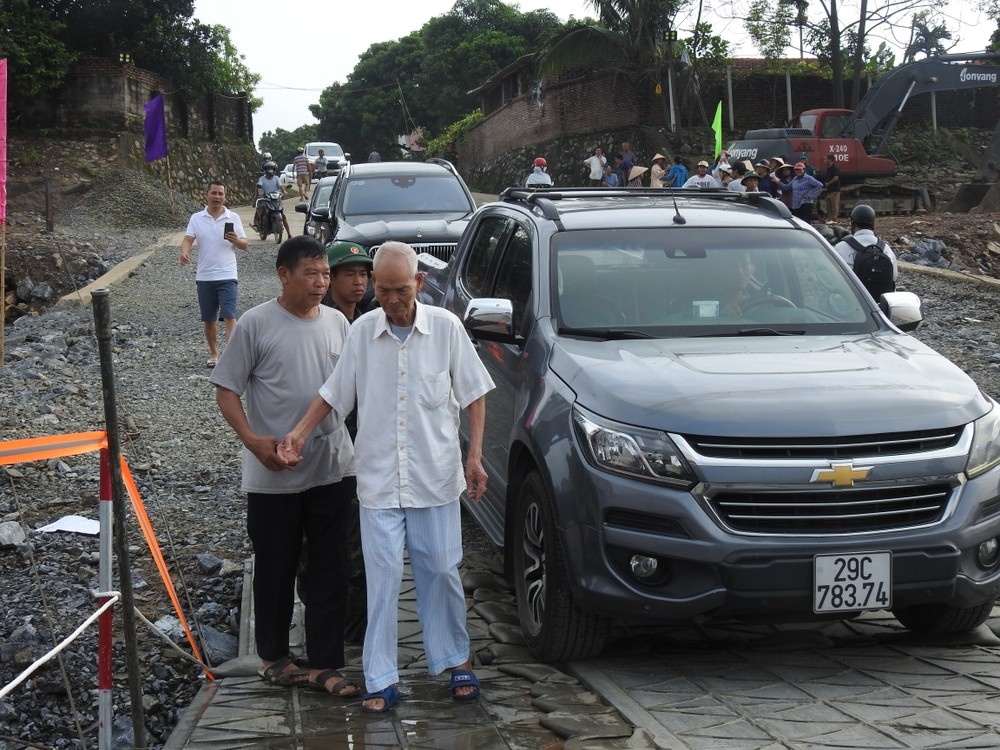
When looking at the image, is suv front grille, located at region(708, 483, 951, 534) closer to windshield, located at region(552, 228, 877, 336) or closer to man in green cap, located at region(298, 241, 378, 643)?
windshield, located at region(552, 228, 877, 336)

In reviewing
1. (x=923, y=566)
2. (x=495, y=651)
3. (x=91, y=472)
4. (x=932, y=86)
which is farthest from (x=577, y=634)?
(x=932, y=86)

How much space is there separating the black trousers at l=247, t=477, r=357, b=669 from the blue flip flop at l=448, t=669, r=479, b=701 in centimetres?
52

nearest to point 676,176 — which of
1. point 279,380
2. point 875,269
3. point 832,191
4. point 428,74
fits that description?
point 832,191

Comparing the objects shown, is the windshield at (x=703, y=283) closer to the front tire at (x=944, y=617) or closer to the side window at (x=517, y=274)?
the side window at (x=517, y=274)

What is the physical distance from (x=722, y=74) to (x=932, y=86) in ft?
29.3

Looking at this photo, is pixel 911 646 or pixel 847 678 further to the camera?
pixel 911 646

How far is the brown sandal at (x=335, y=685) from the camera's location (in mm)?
4703

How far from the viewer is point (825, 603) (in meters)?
4.35

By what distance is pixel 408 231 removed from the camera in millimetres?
14062

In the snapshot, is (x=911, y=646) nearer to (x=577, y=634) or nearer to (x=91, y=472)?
(x=577, y=634)

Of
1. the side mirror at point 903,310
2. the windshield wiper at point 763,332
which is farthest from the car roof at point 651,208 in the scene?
the windshield wiper at point 763,332

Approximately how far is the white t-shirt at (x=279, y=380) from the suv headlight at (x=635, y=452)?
1018mm

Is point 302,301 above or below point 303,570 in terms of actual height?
above

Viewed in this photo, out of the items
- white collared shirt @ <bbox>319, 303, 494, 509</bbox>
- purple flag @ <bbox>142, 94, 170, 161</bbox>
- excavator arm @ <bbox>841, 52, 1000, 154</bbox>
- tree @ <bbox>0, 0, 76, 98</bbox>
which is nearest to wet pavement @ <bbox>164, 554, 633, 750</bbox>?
white collared shirt @ <bbox>319, 303, 494, 509</bbox>
